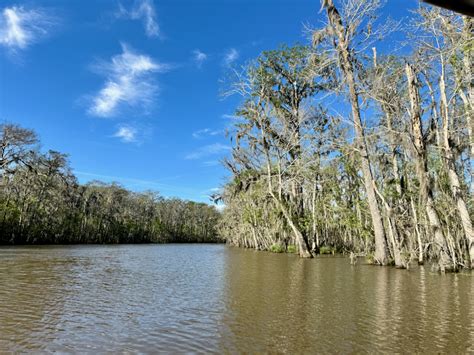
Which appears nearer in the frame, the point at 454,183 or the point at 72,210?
the point at 454,183

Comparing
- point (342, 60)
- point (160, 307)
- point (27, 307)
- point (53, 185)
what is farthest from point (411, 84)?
point (53, 185)

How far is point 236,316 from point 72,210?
179 feet

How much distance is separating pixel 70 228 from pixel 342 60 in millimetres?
47679

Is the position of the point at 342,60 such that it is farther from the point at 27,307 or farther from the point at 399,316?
the point at 27,307

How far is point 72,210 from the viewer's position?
55.2 meters

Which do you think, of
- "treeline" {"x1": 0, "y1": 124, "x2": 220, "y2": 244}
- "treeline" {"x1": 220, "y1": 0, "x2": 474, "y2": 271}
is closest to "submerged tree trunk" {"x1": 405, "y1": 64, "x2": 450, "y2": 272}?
"treeline" {"x1": 220, "y1": 0, "x2": 474, "y2": 271}

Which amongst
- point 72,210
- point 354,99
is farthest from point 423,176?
point 72,210

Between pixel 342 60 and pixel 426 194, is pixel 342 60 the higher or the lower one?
the higher one

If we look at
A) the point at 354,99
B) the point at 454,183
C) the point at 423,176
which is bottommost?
the point at 454,183

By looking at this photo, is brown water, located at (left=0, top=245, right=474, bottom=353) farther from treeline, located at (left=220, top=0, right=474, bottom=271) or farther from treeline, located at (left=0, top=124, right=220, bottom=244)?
treeline, located at (left=0, top=124, right=220, bottom=244)

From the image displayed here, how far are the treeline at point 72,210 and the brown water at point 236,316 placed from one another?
82.2 feet

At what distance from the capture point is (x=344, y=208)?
24438mm

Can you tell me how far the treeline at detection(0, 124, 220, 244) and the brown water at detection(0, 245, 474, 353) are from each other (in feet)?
82.2

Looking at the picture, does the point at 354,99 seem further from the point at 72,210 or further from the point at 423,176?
the point at 72,210
